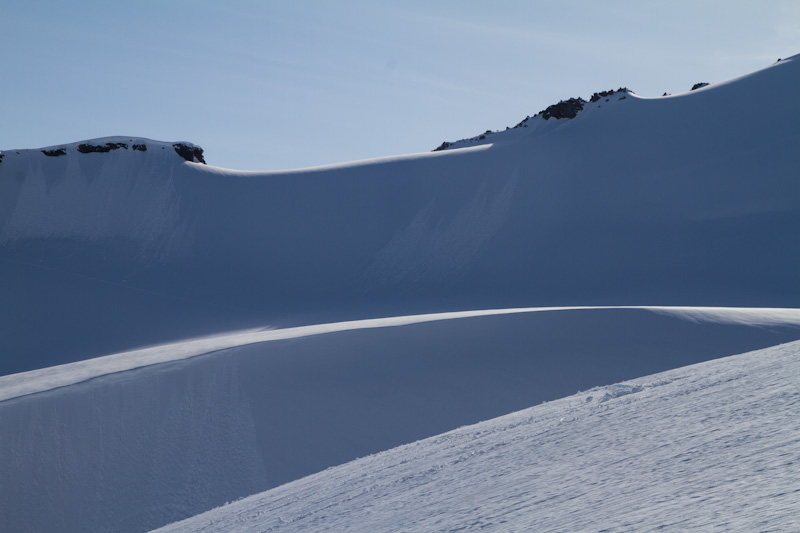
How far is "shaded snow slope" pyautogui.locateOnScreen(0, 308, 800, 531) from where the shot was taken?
897cm

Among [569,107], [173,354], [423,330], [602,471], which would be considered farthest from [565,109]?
[602,471]

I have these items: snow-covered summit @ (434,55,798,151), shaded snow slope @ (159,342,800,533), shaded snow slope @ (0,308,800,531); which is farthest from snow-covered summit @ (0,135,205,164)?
shaded snow slope @ (159,342,800,533)

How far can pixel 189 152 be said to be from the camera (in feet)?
96.4

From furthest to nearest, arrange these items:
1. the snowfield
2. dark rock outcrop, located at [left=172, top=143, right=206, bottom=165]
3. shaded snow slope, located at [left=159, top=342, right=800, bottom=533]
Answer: dark rock outcrop, located at [left=172, top=143, right=206, bottom=165], the snowfield, shaded snow slope, located at [left=159, top=342, right=800, bottom=533]

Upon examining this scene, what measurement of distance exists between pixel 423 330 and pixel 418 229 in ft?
41.2

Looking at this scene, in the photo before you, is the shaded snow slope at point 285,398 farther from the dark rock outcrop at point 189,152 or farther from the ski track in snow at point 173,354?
Answer: the dark rock outcrop at point 189,152

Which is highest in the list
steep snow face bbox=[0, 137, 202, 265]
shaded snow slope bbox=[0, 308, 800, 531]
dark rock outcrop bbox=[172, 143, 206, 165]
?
dark rock outcrop bbox=[172, 143, 206, 165]

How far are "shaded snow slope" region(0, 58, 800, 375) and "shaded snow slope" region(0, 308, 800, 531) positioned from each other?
7.40m

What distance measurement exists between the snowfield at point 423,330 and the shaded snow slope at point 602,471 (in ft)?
0.08

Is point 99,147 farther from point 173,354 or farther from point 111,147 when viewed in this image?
point 173,354

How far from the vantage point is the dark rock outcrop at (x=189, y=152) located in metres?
29.1

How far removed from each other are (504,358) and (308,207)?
1655 centimetres

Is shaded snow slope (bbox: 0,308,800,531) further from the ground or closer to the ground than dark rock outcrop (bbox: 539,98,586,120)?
closer to the ground

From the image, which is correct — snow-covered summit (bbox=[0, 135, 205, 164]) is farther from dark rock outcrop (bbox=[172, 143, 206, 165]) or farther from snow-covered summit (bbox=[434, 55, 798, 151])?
snow-covered summit (bbox=[434, 55, 798, 151])
